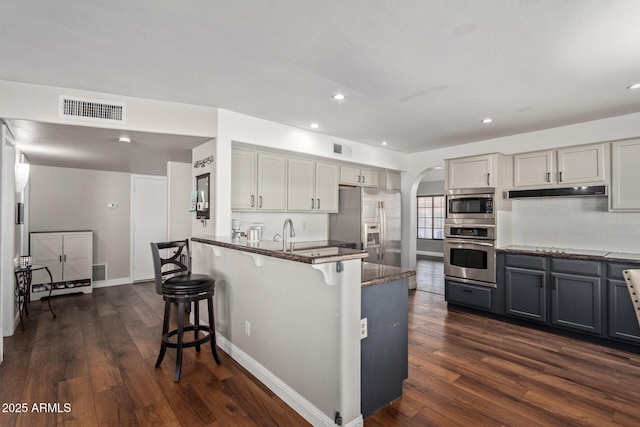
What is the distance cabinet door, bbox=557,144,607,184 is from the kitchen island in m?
2.90

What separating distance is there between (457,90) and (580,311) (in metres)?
2.77

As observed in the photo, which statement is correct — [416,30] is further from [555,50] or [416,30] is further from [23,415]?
[23,415]

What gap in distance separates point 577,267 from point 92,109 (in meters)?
5.20

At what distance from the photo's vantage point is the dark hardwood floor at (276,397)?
2035 mm

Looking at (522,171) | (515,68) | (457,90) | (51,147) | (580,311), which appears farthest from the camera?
(522,171)

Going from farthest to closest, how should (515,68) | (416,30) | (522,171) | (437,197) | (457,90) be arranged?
(437,197)
(522,171)
(457,90)
(515,68)
(416,30)

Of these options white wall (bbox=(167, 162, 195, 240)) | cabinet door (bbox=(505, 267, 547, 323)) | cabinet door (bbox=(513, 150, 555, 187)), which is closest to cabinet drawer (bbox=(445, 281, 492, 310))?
cabinet door (bbox=(505, 267, 547, 323))

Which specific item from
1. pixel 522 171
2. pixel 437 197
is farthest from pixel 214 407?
pixel 437 197

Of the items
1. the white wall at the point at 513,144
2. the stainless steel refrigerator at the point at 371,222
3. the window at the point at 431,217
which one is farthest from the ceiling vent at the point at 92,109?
the window at the point at 431,217

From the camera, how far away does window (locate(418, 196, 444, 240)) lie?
1001 centimetres

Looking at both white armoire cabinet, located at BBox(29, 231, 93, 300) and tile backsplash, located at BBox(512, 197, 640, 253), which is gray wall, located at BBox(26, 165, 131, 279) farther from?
tile backsplash, located at BBox(512, 197, 640, 253)

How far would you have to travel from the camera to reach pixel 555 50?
7.01ft

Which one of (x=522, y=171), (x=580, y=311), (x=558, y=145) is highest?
(x=558, y=145)

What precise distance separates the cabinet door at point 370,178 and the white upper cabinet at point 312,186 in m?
0.57
